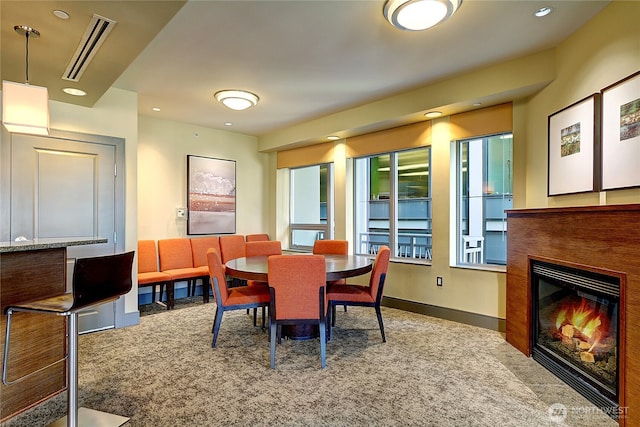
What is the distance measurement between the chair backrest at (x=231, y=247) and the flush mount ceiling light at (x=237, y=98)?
2.39 m

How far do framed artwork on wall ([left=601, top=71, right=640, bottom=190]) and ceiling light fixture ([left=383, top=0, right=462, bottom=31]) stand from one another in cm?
122

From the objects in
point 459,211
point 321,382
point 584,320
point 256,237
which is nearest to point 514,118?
point 459,211

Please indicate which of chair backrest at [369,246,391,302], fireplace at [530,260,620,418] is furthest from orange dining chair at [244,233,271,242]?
fireplace at [530,260,620,418]

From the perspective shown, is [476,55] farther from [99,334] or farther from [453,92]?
[99,334]

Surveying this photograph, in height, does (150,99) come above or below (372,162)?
above

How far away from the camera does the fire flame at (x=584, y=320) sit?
233 centimetres

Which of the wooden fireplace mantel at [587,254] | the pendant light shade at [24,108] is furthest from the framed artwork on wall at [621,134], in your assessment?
the pendant light shade at [24,108]

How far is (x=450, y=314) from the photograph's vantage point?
3.99 m

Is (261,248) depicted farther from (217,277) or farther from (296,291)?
(296,291)

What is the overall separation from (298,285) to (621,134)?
2.49 meters

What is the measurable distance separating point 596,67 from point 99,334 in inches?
199

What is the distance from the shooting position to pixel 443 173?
4.10 m

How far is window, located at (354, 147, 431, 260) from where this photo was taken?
457 centimetres

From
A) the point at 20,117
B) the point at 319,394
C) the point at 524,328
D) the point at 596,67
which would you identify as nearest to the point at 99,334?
the point at 20,117
